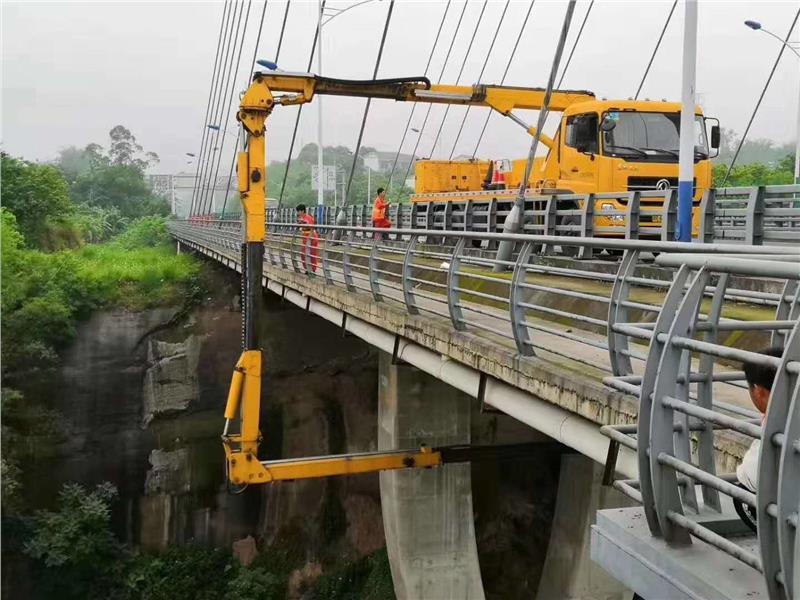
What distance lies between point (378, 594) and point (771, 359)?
16075 mm

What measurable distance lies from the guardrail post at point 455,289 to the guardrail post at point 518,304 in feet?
3.45

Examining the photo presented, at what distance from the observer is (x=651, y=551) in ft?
8.59

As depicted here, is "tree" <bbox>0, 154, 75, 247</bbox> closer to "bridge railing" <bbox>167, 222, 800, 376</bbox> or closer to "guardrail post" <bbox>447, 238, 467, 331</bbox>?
"bridge railing" <bbox>167, 222, 800, 376</bbox>

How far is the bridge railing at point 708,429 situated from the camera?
205 centimetres

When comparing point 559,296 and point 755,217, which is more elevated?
point 755,217

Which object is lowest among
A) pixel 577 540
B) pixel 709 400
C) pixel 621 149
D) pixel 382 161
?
pixel 577 540

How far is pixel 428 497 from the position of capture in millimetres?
12086

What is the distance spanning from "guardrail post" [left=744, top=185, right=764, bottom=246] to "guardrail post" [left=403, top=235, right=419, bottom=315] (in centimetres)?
456

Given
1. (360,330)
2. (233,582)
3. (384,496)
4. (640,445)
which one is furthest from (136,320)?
(640,445)

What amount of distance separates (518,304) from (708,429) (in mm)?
2802

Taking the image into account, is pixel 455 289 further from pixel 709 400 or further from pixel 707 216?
pixel 707 216

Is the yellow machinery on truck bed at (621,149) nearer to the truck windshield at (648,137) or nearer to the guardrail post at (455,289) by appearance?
the truck windshield at (648,137)

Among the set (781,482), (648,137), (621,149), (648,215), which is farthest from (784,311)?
(648,137)

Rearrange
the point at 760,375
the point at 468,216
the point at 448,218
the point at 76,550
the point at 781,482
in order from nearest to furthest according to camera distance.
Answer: the point at 781,482 < the point at 760,375 < the point at 468,216 < the point at 448,218 < the point at 76,550
